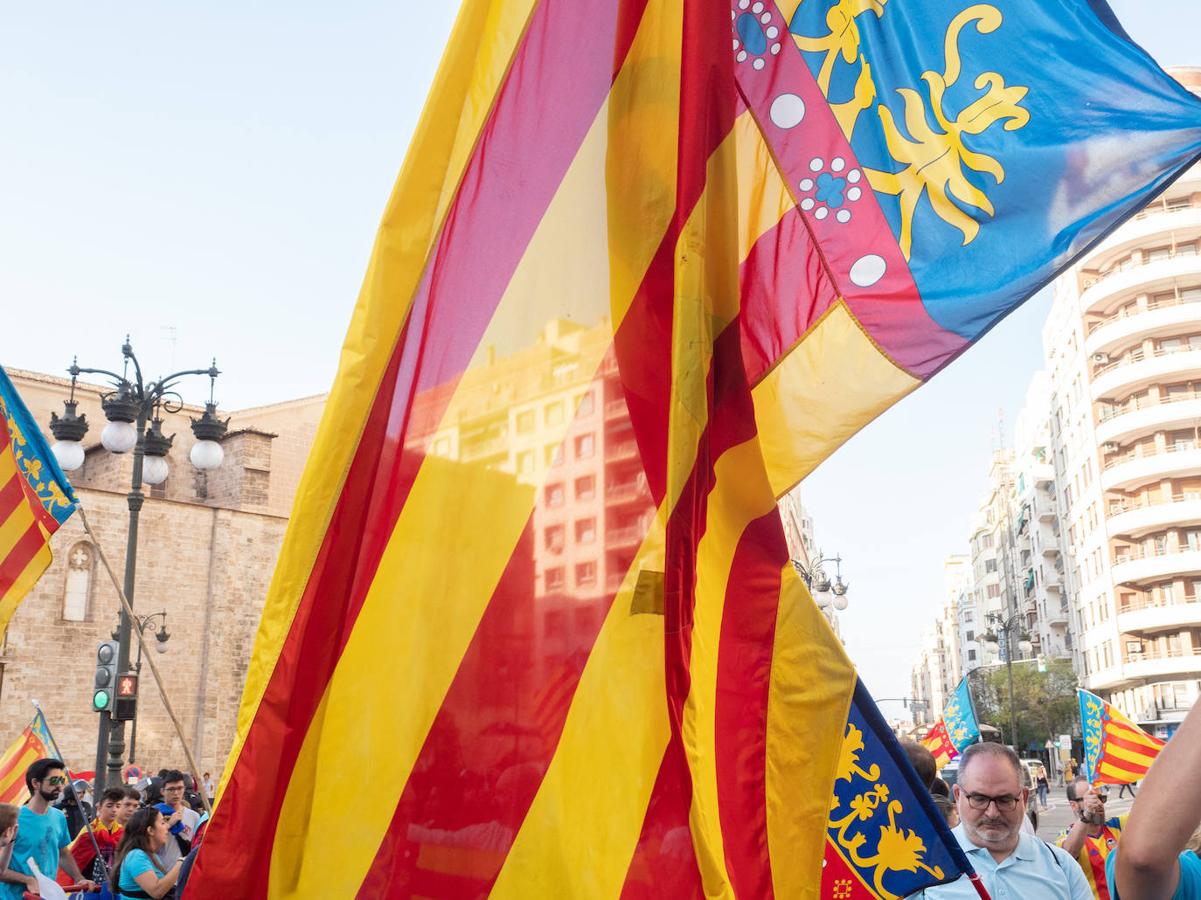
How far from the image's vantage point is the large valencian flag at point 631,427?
2.51 meters

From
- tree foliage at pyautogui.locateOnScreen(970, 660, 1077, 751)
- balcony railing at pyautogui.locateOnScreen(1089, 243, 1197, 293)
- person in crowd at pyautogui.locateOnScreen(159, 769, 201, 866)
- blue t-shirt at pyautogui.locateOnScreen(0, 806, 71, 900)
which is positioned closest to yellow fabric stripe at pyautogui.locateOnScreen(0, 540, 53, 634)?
blue t-shirt at pyautogui.locateOnScreen(0, 806, 71, 900)

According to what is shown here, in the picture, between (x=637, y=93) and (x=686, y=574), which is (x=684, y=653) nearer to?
(x=686, y=574)

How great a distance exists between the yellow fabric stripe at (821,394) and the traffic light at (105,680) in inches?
494

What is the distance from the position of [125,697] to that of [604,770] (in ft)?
42.1

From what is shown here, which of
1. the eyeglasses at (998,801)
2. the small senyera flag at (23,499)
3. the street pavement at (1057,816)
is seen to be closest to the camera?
the eyeglasses at (998,801)

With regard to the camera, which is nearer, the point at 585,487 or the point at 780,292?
the point at 585,487

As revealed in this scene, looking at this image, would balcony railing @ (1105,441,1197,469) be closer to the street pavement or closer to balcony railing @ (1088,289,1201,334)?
balcony railing @ (1088,289,1201,334)

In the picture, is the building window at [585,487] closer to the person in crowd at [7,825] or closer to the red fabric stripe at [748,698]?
the red fabric stripe at [748,698]

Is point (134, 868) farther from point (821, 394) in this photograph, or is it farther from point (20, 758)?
point (20, 758)

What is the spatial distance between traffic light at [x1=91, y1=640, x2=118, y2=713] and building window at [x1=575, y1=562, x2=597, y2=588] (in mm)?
12606

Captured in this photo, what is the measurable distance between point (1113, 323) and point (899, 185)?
204 ft

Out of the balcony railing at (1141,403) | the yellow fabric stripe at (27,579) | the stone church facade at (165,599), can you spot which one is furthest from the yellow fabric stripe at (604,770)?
the balcony railing at (1141,403)

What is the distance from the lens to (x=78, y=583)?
1238 inches

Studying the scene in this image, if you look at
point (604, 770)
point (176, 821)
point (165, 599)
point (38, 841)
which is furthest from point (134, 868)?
point (165, 599)
